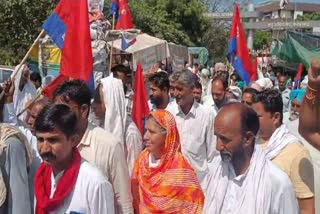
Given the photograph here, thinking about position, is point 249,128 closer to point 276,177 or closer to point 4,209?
point 276,177

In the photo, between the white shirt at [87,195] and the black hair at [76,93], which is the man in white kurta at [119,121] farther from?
the white shirt at [87,195]

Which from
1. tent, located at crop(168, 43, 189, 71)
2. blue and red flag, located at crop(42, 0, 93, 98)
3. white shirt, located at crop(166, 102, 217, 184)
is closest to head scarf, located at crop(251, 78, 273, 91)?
white shirt, located at crop(166, 102, 217, 184)

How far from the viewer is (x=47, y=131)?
3.34m

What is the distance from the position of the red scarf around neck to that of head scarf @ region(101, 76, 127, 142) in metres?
2.13

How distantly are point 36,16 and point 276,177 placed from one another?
18.7 meters

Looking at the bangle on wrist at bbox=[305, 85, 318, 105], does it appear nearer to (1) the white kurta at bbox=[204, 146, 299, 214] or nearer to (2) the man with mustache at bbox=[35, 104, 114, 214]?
(1) the white kurta at bbox=[204, 146, 299, 214]

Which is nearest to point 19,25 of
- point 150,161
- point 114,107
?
point 114,107

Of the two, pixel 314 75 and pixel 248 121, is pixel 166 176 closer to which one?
pixel 248 121

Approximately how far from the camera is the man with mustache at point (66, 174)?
3324 millimetres

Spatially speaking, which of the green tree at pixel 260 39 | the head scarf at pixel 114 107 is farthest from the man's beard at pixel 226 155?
the green tree at pixel 260 39

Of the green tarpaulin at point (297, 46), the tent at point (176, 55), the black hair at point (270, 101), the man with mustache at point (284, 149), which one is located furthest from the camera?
the tent at point (176, 55)

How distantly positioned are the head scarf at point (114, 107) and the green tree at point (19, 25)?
15.5m

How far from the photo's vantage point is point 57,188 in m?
3.34

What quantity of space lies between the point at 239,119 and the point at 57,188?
0.89 m
